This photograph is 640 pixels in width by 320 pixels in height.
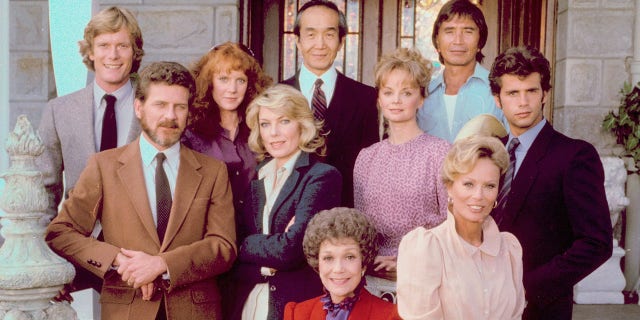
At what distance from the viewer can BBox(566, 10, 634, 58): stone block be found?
552cm

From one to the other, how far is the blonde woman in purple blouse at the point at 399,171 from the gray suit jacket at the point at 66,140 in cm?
110

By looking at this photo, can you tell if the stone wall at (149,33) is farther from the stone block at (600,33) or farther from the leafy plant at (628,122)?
the leafy plant at (628,122)

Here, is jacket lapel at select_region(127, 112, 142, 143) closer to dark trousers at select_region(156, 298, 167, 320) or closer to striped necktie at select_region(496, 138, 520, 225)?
dark trousers at select_region(156, 298, 167, 320)

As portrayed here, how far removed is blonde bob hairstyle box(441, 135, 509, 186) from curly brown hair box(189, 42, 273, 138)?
1.25m

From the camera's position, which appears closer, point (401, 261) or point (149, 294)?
point (401, 261)

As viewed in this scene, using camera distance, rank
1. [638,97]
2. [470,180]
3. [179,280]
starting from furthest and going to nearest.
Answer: [638,97]
[179,280]
[470,180]

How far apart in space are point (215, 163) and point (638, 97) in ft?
11.1

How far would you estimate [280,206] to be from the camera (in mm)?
3162

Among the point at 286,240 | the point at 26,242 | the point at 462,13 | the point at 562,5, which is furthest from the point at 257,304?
the point at 562,5

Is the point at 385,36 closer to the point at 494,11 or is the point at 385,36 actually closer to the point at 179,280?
the point at 494,11

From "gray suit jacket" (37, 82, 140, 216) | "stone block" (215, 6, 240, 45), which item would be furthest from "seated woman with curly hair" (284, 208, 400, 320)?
"stone block" (215, 6, 240, 45)

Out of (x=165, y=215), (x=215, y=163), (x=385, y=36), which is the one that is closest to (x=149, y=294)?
(x=165, y=215)

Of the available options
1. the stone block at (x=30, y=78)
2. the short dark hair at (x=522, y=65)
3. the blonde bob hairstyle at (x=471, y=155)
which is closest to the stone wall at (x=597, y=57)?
the short dark hair at (x=522, y=65)

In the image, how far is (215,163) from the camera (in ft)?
10.6
